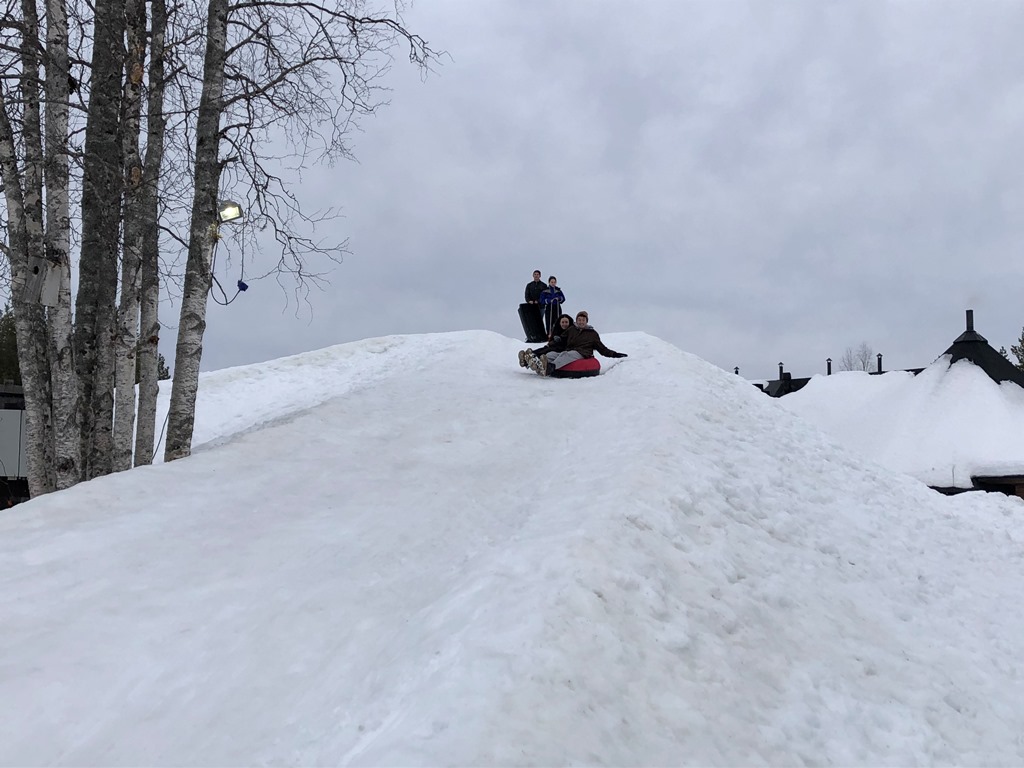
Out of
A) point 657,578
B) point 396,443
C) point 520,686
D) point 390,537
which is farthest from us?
point 396,443

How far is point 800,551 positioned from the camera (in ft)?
20.7

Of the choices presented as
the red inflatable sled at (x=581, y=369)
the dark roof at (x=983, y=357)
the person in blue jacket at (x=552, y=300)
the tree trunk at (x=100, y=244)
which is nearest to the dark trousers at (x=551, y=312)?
the person in blue jacket at (x=552, y=300)

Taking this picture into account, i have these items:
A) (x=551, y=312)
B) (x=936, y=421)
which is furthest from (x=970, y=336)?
(x=551, y=312)

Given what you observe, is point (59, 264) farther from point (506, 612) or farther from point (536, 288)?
point (536, 288)

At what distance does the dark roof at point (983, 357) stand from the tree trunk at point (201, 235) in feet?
67.3

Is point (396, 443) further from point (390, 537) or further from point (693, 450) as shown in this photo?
point (693, 450)

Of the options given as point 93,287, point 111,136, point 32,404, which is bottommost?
point 32,404

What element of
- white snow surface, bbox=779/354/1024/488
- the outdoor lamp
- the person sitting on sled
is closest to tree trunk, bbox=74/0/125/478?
the outdoor lamp

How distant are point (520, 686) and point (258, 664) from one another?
1682 mm

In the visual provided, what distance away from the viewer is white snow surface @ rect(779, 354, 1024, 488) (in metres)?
16.9

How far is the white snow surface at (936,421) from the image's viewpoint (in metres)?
16.9

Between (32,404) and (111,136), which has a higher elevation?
(111,136)

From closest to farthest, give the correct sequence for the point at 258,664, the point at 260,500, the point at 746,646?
the point at 258,664 → the point at 746,646 → the point at 260,500

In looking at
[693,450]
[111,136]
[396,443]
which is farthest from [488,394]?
[111,136]
